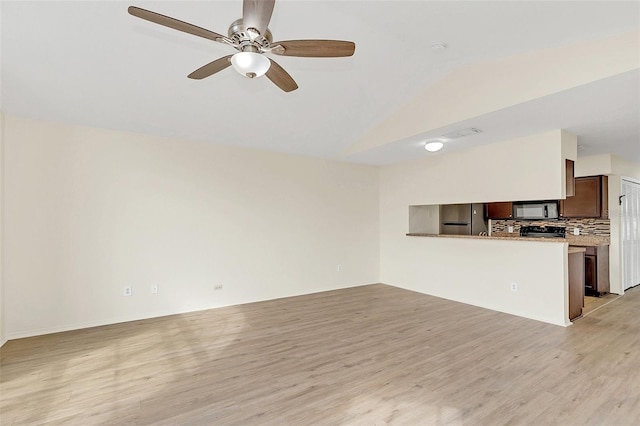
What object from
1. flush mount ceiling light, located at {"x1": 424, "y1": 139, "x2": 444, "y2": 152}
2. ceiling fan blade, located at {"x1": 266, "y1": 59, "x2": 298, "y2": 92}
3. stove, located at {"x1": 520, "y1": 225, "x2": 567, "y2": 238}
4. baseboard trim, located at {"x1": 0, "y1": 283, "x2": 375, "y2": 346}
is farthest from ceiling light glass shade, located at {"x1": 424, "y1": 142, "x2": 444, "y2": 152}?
baseboard trim, located at {"x1": 0, "y1": 283, "x2": 375, "y2": 346}

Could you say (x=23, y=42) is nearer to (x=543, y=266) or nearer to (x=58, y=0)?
(x=58, y=0)

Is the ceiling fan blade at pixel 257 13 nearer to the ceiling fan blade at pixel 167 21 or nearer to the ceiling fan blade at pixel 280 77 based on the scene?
the ceiling fan blade at pixel 167 21

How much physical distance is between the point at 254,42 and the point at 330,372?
257 centimetres

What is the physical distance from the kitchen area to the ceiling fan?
383cm

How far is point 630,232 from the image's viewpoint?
5828mm

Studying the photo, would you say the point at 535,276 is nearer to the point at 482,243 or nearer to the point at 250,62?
the point at 482,243

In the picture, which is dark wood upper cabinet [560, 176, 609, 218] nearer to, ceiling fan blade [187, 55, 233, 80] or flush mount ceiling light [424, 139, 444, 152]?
flush mount ceiling light [424, 139, 444, 152]

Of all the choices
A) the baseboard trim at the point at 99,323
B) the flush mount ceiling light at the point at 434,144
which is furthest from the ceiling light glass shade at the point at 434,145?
the baseboard trim at the point at 99,323

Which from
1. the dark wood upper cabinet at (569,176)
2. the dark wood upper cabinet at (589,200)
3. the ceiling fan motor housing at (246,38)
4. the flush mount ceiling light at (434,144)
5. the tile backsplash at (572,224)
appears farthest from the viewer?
the tile backsplash at (572,224)

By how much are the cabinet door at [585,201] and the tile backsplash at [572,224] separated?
0.96 ft

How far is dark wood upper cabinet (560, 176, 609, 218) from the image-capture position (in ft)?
17.7

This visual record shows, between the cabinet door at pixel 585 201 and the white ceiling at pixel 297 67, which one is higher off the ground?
the white ceiling at pixel 297 67

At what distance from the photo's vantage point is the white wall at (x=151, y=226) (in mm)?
3609

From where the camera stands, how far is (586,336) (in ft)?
11.4
